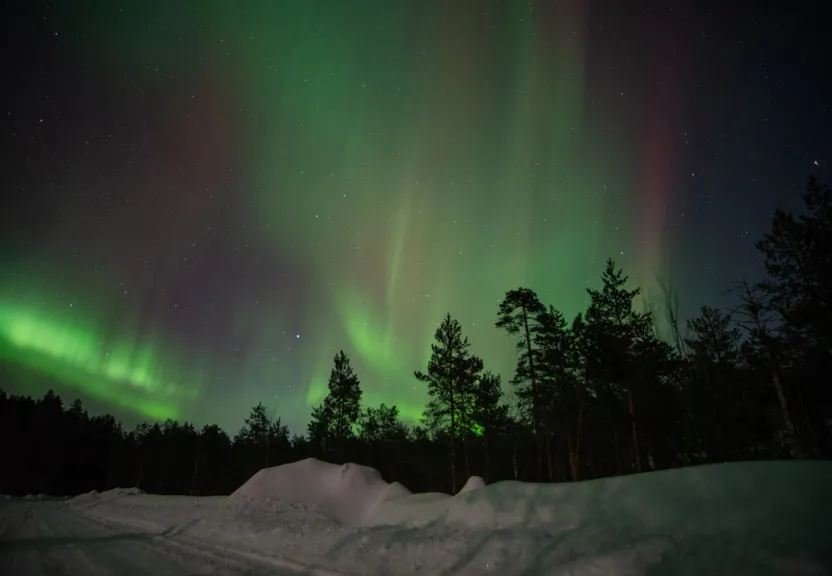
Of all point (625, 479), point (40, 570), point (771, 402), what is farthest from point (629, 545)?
point (771, 402)

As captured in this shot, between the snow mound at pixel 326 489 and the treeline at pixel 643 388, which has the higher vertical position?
the treeline at pixel 643 388

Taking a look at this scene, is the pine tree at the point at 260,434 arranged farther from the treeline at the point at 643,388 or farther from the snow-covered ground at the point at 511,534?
the snow-covered ground at the point at 511,534

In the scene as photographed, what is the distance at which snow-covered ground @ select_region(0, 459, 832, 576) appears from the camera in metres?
5.06

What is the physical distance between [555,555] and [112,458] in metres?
89.6

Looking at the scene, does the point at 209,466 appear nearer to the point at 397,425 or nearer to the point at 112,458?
the point at 112,458

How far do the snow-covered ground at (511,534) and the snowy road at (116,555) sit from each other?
4cm

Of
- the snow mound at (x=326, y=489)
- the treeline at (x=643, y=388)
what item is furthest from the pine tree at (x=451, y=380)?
the snow mound at (x=326, y=489)

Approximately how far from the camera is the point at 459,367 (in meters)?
33.0

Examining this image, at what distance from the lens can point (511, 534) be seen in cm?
720

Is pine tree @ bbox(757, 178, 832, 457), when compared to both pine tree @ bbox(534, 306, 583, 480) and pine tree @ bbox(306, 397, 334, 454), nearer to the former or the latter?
pine tree @ bbox(534, 306, 583, 480)

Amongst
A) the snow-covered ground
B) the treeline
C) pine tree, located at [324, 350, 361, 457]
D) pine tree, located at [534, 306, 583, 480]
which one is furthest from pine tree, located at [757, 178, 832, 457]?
pine tree, located at [324, 350, 361, 457]

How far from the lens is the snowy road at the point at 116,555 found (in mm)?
6961

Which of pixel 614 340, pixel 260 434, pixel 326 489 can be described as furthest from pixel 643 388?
pixel 260 434

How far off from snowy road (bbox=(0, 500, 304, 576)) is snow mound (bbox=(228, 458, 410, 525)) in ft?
10.7
